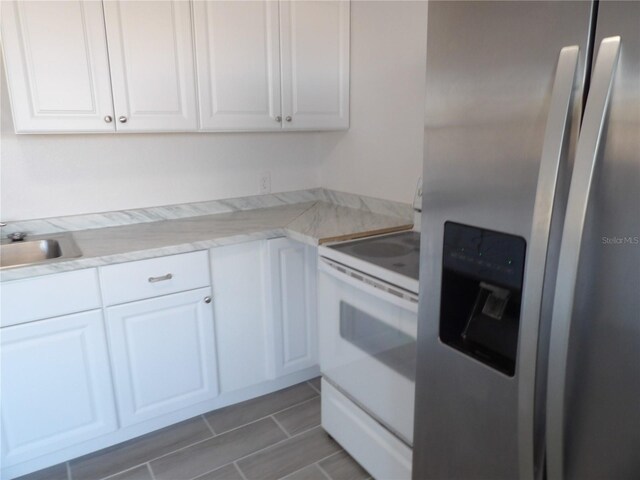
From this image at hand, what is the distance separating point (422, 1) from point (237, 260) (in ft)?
4.74

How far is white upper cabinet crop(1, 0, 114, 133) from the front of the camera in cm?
173

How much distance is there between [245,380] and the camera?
2.32 m

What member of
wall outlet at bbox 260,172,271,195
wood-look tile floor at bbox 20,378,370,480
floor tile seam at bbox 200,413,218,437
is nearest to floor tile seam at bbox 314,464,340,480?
wood-look tile floor at bbox 20,378,370,480

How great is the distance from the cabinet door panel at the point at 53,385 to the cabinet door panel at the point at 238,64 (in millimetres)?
1077

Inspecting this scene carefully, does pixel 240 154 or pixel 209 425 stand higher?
pixel 240 154

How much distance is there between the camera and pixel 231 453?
2.04 meters

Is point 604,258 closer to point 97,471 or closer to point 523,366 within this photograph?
point 523,366

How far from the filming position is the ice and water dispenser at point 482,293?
1015 mm

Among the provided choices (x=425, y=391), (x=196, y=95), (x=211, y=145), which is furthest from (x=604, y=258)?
(x=211, y=145)

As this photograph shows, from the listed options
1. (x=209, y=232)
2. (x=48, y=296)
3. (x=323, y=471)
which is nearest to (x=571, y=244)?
(x=323, y=471)

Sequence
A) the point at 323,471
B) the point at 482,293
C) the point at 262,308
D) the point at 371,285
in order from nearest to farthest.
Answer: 1. the point at 482,293
2. the point at 371,285
3. the point at 323,471
4. the point at 262,308

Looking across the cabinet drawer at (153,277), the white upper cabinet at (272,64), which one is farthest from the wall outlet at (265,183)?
the cabinet drawer at (153,277)

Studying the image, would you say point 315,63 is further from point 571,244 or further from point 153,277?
point 571,244

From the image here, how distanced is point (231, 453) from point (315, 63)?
1.95 meters
